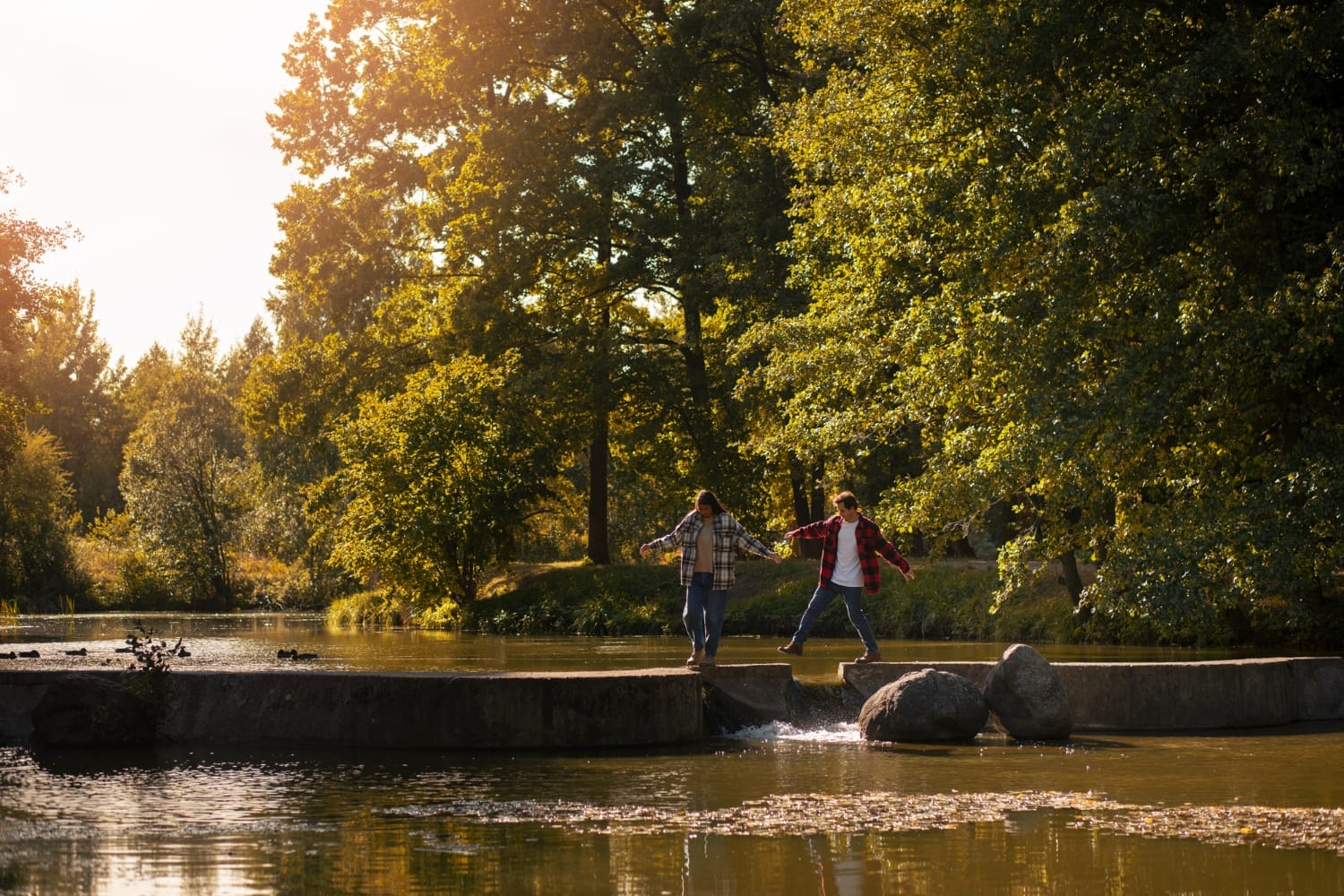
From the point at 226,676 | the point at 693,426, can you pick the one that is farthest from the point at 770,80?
the point at 226,676

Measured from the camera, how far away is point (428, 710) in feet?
42.4

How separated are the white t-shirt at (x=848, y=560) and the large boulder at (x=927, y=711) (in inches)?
74.9

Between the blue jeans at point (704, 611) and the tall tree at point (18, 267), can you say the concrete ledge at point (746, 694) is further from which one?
the tall tree at point (18, 267)

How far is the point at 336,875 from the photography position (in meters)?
7.51

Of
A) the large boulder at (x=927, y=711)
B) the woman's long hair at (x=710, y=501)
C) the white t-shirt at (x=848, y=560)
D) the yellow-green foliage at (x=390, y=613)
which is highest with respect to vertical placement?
the woman's long hair at (x=710, y=501)

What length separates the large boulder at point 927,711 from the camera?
528 inches

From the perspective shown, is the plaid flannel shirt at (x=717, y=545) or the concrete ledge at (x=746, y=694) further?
the plaid flannel shirt at (x=717, y=545)

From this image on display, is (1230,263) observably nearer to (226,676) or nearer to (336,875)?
(226,676)

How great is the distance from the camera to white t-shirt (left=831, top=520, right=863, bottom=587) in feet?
50.9

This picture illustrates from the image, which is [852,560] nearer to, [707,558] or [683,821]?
[707,558]

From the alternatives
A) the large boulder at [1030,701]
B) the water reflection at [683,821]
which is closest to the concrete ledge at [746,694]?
the water reflection at [683,821]

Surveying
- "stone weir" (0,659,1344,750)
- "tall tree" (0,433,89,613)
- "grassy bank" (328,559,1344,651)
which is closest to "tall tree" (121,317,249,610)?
"tall tree" (0,433,89,613)

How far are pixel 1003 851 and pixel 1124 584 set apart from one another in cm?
1077

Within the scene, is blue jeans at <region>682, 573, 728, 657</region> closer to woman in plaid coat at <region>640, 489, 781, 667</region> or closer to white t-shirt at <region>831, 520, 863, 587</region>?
woman in plaid coat at <region>640, 489, 781, 667</region>
